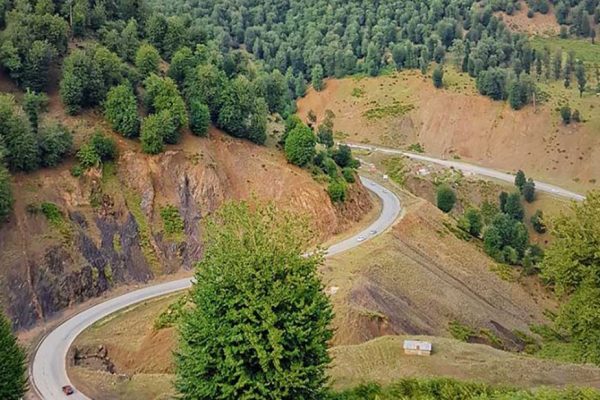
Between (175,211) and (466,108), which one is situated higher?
(175,211)

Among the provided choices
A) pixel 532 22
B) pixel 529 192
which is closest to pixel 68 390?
pixel 529 192

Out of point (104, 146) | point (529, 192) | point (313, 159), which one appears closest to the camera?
point (104, 146)

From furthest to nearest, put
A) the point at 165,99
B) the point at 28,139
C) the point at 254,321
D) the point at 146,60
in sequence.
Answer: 1. the point at 146,60
2. the point at 165,99
3. the point at 28,139
4. the point at 254,321

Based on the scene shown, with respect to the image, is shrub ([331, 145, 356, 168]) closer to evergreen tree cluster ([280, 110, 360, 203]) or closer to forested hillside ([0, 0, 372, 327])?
evergreen tree cluster ([280, 110, 360, 203])

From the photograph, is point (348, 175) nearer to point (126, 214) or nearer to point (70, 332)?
point (126, 214)

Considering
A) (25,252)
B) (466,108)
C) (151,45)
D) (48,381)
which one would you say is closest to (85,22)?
(151,45)

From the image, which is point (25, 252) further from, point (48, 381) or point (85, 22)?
point (85, 22)
